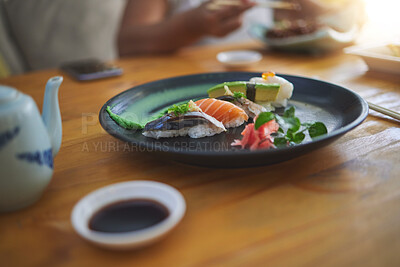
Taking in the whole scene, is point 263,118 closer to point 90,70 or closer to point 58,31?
point 90,70

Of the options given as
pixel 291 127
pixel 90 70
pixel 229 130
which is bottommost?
pixel 90 70

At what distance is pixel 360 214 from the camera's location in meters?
0.64

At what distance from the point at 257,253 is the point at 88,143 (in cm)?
66

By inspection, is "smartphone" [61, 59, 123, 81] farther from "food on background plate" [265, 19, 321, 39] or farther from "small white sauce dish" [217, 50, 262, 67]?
"food on background plate" [265, 19, 321, 39]

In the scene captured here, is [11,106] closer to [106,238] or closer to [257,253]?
[106,238]

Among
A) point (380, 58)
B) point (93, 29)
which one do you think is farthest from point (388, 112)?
point (93, 29)

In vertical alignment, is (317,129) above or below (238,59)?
above

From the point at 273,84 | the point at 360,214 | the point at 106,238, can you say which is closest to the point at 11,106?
the point at 106,238

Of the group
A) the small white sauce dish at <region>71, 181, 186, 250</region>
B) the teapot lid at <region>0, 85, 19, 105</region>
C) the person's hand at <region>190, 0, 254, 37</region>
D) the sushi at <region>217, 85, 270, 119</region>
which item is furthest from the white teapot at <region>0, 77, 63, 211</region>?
the person's hand at <region>190, 0, 254, 37</region>

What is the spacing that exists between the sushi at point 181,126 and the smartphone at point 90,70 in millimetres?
876

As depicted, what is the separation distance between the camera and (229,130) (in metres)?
1.00

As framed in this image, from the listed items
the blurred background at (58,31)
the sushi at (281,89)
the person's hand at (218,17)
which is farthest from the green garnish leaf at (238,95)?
the blurred background at (58,31)

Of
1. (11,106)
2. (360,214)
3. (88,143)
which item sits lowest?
(88,143)

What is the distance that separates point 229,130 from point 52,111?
0.49 meters
